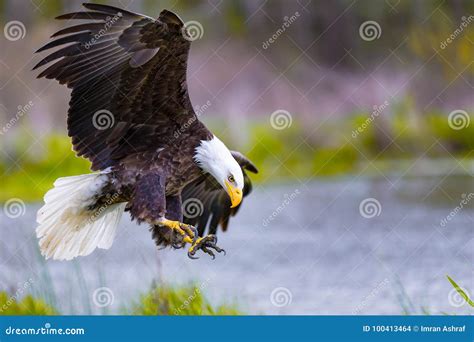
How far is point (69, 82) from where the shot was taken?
4.86m

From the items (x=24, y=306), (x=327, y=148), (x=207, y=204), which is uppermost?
(x=327, y=148)

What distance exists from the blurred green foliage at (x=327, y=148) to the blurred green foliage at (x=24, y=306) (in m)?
4.43

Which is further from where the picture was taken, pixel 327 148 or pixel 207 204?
pixel 327 148

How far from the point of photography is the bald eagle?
15.3ft

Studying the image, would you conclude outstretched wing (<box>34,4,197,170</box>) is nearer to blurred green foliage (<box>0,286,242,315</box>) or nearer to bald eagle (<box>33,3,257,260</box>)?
bald eagle (<box>33,3,257,260</box>)

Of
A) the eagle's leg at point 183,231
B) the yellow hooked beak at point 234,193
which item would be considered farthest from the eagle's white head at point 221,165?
the eagle's leg at point 183,231

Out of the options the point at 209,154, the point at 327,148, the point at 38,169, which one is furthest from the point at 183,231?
the point at 327,148

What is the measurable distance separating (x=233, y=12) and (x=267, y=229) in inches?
120

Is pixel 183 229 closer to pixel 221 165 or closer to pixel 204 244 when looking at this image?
pixel 204 244

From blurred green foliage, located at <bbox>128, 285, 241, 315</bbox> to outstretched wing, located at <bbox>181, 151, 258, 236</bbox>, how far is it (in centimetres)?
47

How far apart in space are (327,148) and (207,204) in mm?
5176

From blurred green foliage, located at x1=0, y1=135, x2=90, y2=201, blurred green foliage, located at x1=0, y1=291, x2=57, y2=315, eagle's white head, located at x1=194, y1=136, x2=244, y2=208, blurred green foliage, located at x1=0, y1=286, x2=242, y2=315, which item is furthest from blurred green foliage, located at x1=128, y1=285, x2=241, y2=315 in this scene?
blurred green foliage, located at x1=0, y1=135, x2=90, y2=201

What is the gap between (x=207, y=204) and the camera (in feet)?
18.8
